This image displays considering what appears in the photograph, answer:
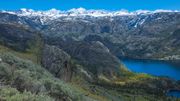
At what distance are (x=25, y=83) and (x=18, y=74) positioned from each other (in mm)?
1061

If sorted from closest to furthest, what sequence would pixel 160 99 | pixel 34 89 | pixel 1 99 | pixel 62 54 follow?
pixel 1 99, pixel 34 89, pixel 62 54, pixel 160 99

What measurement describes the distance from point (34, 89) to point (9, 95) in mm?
6640

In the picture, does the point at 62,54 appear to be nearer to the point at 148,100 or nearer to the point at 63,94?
the point at 148,100

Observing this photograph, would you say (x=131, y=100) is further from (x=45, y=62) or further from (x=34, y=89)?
(x=34, y=89)

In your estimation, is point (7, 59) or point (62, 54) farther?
point (62, 54)

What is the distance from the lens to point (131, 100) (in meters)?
162

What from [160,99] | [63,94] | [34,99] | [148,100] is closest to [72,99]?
[63,94]

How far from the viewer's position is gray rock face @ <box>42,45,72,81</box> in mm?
119181

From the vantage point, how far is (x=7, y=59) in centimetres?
3903

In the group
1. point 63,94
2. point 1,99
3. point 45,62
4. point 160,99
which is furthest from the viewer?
point 160,99

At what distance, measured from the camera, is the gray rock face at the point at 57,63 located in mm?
119181

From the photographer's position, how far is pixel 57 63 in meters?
131

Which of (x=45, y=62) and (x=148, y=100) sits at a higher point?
(x=45, y=62)

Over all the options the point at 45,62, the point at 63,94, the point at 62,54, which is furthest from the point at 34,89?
the point at 62,54
